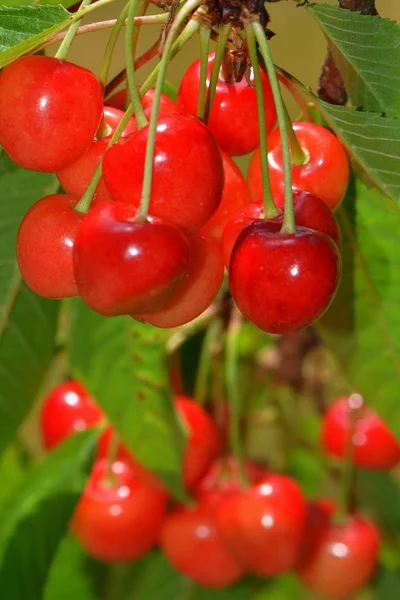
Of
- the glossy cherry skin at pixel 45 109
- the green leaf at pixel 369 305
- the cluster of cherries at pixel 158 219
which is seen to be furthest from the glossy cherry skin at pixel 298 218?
the green leaf at pixel 369 305

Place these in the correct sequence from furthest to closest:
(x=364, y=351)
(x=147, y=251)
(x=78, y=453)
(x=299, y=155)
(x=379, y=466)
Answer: (x=379, y=466)
(x=78, y=453)
(x=364, y=351)
(x=299, y=155)
(x=147, y=251)

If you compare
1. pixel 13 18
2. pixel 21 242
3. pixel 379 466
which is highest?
pixel 13 18

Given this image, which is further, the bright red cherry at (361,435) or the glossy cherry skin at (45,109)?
the bright red cherry at (361,435)

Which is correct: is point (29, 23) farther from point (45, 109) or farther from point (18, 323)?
point (18, 323)

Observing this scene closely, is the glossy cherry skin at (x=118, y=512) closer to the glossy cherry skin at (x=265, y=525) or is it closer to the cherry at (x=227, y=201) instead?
the glossy cherry skin at (x=265, y=525)

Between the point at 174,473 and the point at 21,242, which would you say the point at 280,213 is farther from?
the point at 174,473

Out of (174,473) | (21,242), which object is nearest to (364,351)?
(174,473)
